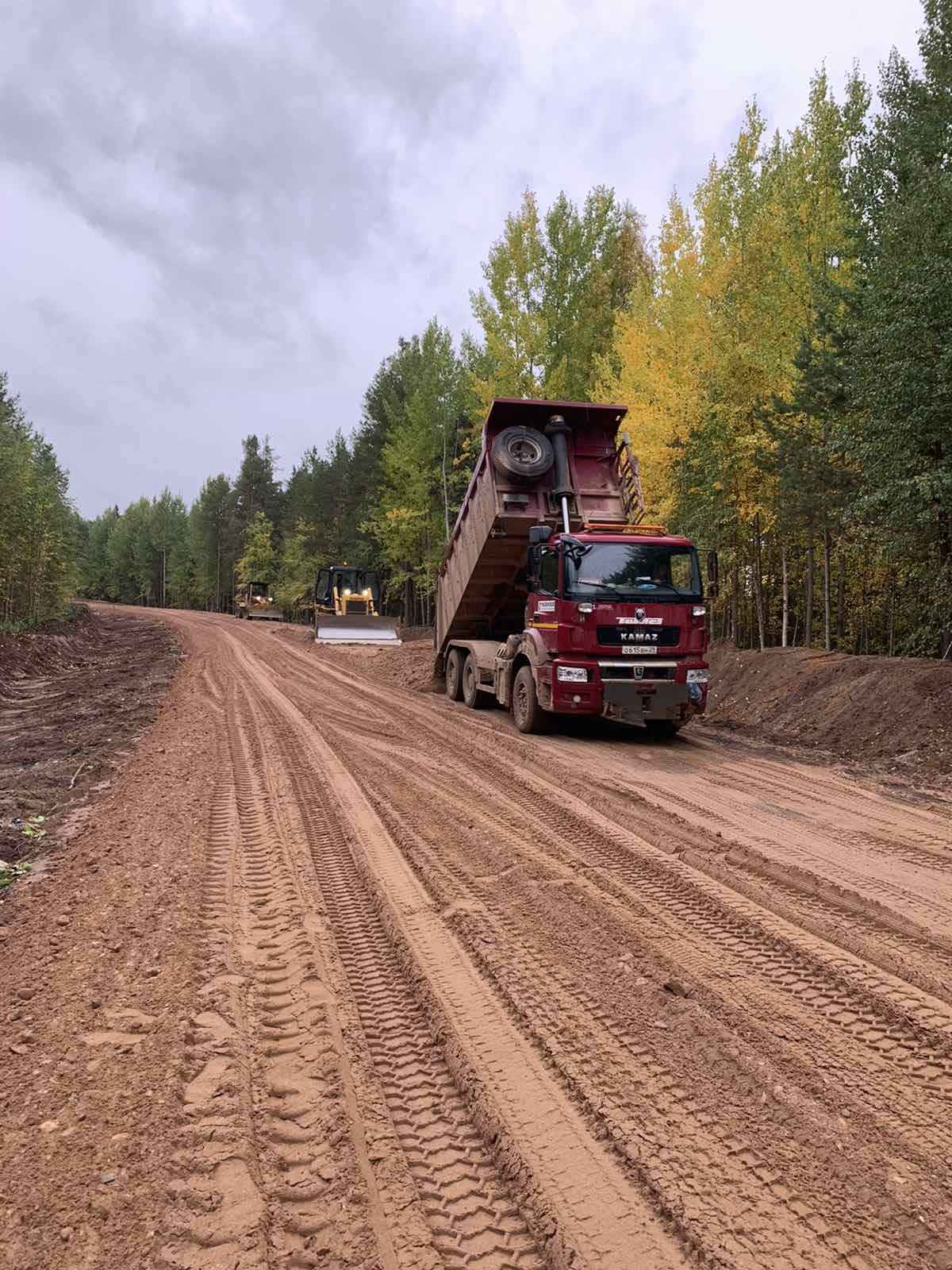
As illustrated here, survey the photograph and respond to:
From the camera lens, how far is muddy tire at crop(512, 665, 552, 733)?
382 inches

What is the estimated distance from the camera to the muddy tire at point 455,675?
528 inches

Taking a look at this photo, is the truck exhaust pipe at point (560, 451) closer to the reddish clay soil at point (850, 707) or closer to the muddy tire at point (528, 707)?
the muddy tire at point (528, 707)

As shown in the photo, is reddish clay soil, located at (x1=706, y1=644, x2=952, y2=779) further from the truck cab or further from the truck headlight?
the truck headlight

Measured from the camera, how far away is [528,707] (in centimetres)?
990

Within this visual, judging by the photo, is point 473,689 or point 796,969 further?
point 473,689

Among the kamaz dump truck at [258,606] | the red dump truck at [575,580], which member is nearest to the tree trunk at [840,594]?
the red dump truck at [575,580]

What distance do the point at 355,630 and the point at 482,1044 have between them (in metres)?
25.8

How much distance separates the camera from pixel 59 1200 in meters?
1.96

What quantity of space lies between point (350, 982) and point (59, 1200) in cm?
135

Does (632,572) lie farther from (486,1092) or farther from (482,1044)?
(486,1092)

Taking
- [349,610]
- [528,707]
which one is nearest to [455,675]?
[528,707]

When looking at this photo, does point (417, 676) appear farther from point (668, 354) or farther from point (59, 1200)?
point (59, 1200)

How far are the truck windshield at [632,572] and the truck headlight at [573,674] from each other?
0.88 m

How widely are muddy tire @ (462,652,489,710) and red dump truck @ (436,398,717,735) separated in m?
0.03
